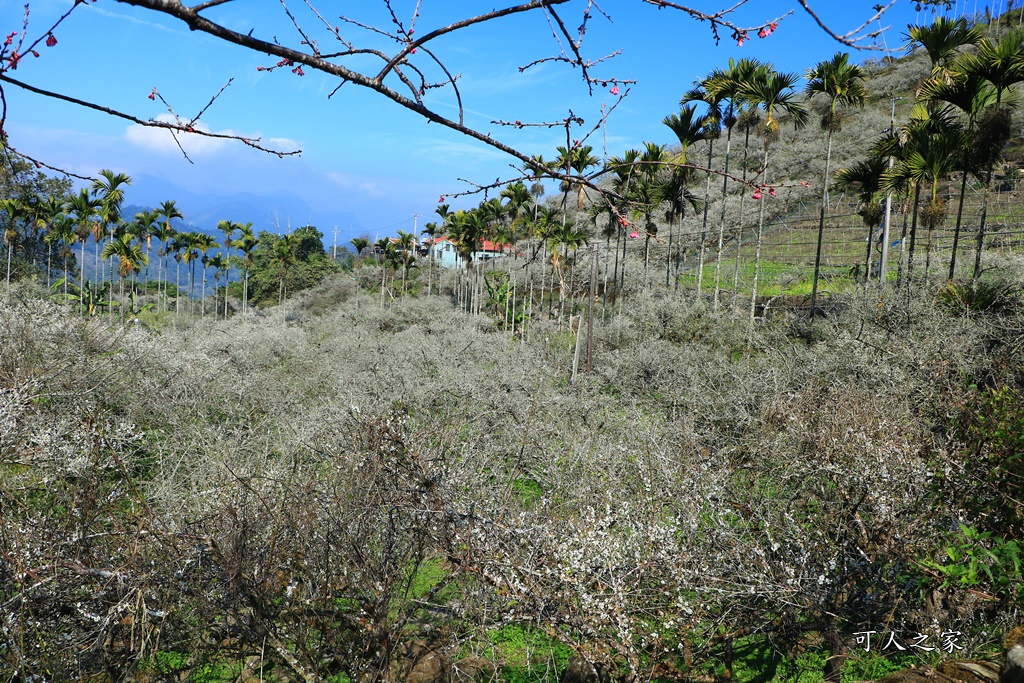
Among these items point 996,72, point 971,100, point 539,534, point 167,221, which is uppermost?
point 996,72

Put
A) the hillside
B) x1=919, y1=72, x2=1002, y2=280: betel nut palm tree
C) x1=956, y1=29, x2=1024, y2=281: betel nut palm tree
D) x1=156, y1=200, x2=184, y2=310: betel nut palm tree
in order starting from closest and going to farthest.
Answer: the hillside < x1=956, y1=29, x2=1024, y2=281: betel nut palm tree < x1=919, y1=72, x2=1002, y2=280: betel nut palm tree < x1=156, y1=200, x2=184, y2=310: betel nut palm tree

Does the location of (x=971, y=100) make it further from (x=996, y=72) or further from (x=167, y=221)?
(x=167, y=221)

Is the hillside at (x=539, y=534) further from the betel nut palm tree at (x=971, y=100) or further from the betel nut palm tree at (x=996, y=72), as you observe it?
the betel nut palm tree at (x=996, y=72)

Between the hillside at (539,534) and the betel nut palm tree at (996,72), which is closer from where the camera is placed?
the hillside at (539,534)

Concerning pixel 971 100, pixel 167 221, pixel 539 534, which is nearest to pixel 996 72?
pixel 971 100

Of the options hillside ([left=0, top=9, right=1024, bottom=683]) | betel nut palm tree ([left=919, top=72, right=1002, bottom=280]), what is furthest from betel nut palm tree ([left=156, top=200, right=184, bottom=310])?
betel nut palm tree ([left=919, top=72, right=1002, bottom=280])

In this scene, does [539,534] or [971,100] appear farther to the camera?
[971,100]

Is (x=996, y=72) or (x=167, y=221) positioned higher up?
(x=996, y=72)

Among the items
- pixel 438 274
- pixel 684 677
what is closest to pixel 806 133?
pixel 438 274

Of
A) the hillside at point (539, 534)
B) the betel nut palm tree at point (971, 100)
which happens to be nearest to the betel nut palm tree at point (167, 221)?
the hillside at point (539, 534)

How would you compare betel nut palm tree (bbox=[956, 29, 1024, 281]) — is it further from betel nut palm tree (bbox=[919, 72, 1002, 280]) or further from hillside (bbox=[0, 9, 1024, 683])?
hillside (bbox=[0, 9, 1024, 683])

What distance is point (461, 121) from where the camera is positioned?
1.78m

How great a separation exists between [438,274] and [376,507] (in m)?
47.0

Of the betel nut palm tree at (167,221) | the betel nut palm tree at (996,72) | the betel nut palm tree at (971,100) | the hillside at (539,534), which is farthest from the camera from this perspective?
the betel nut palm tree at (167,221)
